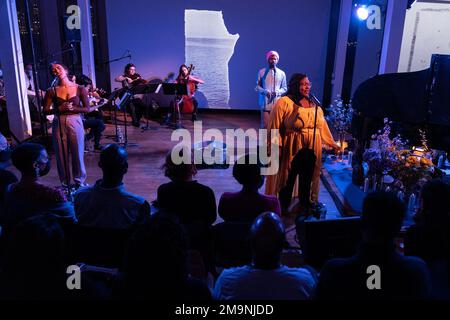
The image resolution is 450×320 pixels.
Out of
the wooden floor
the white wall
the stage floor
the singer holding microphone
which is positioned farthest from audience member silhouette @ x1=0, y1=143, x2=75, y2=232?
the white wall

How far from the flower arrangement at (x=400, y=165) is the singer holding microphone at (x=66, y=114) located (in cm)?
346

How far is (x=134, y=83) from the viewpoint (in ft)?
29.0

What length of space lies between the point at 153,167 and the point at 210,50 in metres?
5.08

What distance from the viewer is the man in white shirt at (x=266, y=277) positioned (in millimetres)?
1849

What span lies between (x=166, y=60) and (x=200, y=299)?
368 inches

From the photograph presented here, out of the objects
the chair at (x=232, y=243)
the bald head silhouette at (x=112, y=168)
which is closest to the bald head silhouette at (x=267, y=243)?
the chair at (x=232, y=243)

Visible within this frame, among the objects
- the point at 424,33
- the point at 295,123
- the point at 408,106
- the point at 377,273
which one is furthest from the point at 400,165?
the point at 424,33

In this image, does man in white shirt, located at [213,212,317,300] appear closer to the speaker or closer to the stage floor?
the speaker

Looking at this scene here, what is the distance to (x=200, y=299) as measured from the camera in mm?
1746

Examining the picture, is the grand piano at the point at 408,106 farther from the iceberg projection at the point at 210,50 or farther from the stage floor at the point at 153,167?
the iceberg projection at the point at 210,50

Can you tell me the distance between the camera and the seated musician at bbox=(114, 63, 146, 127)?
29.1 feet

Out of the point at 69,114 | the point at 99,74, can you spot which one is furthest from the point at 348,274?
the point at 99,74

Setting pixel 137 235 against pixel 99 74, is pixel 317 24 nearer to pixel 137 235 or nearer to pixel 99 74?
pixel 99 74

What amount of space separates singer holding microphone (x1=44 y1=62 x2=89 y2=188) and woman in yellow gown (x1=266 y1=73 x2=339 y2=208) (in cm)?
231
